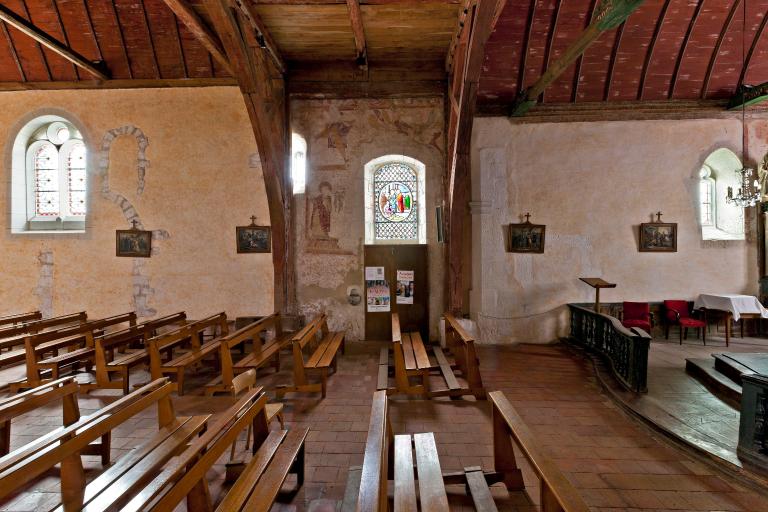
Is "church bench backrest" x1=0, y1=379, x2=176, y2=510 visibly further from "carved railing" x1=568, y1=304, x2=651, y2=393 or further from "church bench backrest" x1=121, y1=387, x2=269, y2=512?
"carved railing" x1=568, y1=304, x2=651, y2=393

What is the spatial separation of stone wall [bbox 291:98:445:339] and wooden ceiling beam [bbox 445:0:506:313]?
Answer: 1.36 feet

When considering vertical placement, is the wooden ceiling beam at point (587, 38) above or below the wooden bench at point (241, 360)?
above

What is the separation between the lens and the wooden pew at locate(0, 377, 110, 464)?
3035 millimetres

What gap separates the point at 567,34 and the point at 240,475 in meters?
8.55

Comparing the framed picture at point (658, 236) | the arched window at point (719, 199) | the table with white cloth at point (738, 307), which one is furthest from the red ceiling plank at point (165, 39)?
the table with white cloth at point (738, 307)

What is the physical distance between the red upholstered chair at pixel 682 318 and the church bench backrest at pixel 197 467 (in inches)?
322

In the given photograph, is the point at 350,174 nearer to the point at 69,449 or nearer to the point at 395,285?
the point at 395,285

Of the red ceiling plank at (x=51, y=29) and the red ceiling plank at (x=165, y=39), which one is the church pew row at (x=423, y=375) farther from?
the red ceiling plank at (x=51, y=29)

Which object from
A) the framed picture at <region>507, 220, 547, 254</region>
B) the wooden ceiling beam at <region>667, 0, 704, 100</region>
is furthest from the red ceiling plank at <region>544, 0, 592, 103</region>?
the framed picture at <region>507, 220, 547, 254</region>

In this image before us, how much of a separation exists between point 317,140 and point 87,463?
21.4 feet

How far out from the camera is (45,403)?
3.13 meters

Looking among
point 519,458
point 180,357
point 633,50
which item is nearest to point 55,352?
point 180,357

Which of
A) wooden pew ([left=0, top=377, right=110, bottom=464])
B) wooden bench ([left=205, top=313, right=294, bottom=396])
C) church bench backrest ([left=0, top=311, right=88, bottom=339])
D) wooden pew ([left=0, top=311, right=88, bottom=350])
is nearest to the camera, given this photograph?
wooden pew ([left=0, top=377, right=110, bottom=464])

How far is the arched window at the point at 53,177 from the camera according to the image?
8719mm
